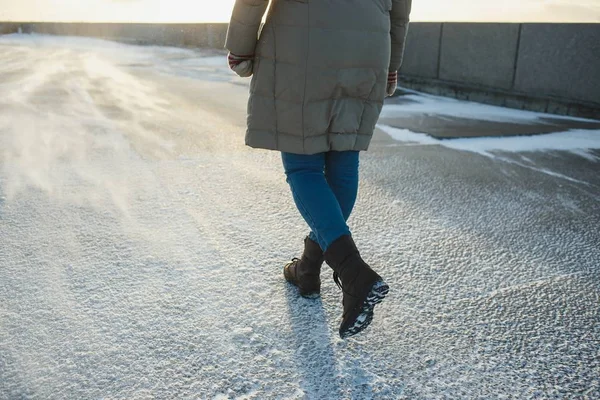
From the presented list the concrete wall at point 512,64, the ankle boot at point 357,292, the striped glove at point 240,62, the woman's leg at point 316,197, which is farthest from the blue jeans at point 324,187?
the concrete wall at point 512,64

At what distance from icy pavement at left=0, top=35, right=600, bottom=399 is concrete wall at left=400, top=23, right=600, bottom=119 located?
2.51 m

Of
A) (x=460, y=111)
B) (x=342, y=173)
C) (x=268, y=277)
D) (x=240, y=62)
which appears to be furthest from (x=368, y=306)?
(x=460, y=111)

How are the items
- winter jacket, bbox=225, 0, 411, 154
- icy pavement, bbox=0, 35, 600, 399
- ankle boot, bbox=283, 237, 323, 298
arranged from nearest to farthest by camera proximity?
icy pavement, bbox=0, 35, 600, 399
winter jacket, bbox=225, 0, 411, 154
ankle boot, bbox=283, 237, 323, 298

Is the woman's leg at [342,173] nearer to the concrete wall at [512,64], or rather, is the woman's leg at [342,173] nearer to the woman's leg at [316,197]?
the woman's leg at [316,197]

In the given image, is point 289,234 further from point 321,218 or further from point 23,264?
point 23,264

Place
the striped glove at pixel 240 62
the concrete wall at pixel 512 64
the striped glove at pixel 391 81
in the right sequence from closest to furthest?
1. the striped glove at pixel 240 62
2. the striped glove at pixel 391 81
3. the concrete wall at pixel 512 64

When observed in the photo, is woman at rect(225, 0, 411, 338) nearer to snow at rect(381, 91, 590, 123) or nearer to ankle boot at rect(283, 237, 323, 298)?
ankle boot at rect(283, 237, 323, 298)

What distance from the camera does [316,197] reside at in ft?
6.18

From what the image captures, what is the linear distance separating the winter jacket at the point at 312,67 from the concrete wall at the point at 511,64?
18.7 feet

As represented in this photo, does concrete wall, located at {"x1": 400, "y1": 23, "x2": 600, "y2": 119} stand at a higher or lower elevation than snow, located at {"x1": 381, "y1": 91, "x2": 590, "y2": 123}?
higher

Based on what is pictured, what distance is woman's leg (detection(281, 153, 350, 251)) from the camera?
1.86 meters

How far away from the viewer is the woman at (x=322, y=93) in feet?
5.78

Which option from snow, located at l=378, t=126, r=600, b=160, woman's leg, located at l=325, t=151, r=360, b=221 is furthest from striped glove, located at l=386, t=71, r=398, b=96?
snow, located at l=378, t=126, r=600, b=160

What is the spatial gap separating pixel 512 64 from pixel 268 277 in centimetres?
665
